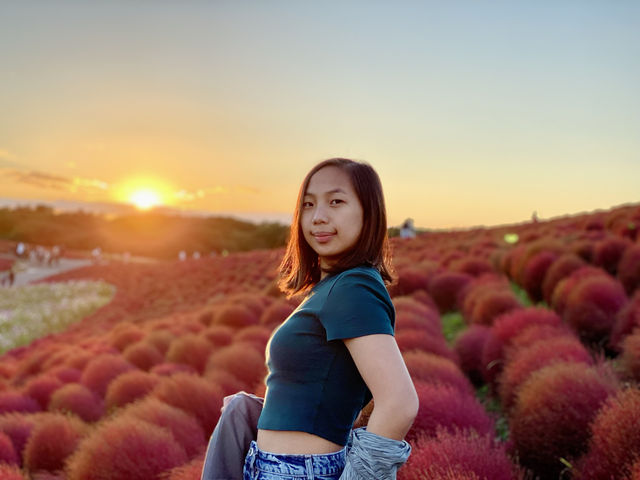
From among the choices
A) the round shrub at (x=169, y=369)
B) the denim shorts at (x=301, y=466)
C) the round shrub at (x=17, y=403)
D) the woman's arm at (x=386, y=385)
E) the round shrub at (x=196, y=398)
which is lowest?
the round shrub at (x=17, y=403)

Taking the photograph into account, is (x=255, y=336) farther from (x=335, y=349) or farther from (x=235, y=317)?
(x=335, y=349)

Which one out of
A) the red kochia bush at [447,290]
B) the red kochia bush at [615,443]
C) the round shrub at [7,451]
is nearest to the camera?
the red kochia bush at [615,443]

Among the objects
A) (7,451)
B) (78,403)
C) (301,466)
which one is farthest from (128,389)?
(301,466)

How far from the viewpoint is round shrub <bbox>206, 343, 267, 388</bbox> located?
4461 millimetres

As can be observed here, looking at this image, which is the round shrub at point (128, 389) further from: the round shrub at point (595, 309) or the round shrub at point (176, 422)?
the round shrub at point (595, 309)

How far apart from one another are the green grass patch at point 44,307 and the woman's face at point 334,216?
13.7 metres

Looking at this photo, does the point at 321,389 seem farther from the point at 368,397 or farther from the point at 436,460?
the point at 436,460

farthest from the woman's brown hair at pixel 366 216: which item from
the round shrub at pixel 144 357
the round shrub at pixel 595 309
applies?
the round shrub at pixel 144 357

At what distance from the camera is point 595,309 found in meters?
4.56

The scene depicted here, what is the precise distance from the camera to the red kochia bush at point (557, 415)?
259 centimetres

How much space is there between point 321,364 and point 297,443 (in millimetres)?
244

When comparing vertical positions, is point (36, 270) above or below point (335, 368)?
below

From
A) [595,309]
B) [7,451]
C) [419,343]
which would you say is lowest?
[7,451]

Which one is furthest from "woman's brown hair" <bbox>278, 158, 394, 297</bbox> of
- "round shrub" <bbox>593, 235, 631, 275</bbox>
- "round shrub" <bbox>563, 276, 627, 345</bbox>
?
"round shrub" <bbox>593, 235, 631, 275</bbox>
